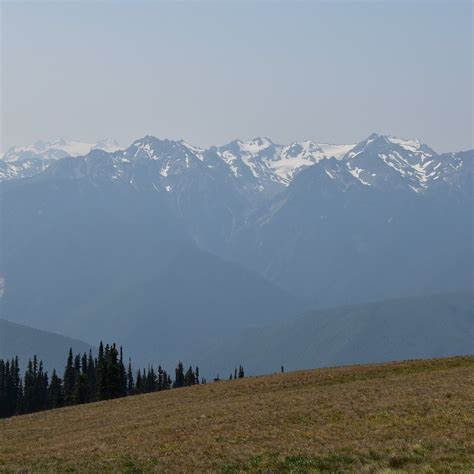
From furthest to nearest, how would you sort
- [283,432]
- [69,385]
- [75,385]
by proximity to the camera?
[69,385]
[75,385]
[283,432]

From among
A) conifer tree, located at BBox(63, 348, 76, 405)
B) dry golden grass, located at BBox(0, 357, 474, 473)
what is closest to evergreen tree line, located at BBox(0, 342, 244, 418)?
conifer tree, located at BBox(63, 348, 76, 405)

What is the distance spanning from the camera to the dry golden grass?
33844mm

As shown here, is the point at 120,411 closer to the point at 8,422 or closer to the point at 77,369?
the point at 8,422

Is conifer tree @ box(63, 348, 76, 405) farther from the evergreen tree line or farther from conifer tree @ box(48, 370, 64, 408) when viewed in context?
conifer tree @ box(48, 370, 64, 408)

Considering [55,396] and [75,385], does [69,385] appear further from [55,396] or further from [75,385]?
[75,385]

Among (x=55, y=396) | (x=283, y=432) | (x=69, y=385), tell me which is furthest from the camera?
(x=69, y=385)

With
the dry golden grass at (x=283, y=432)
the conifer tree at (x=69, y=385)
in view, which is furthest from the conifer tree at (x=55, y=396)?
the dry golden grass at (x=283, y=432)

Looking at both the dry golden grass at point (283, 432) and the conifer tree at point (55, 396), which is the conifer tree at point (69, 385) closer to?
the conifer tree at point (55, 396)

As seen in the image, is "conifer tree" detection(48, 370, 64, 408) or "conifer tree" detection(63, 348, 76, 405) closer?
"conifer tree" detection(63, 348, 76, 405)

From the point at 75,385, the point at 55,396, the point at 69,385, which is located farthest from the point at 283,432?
the point at 69,385

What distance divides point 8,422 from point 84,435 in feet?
84.7

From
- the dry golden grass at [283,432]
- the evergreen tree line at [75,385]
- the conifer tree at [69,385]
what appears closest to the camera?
the dry golden grass at [283,432]

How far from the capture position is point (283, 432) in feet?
139

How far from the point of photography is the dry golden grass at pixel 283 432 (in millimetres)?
33844
